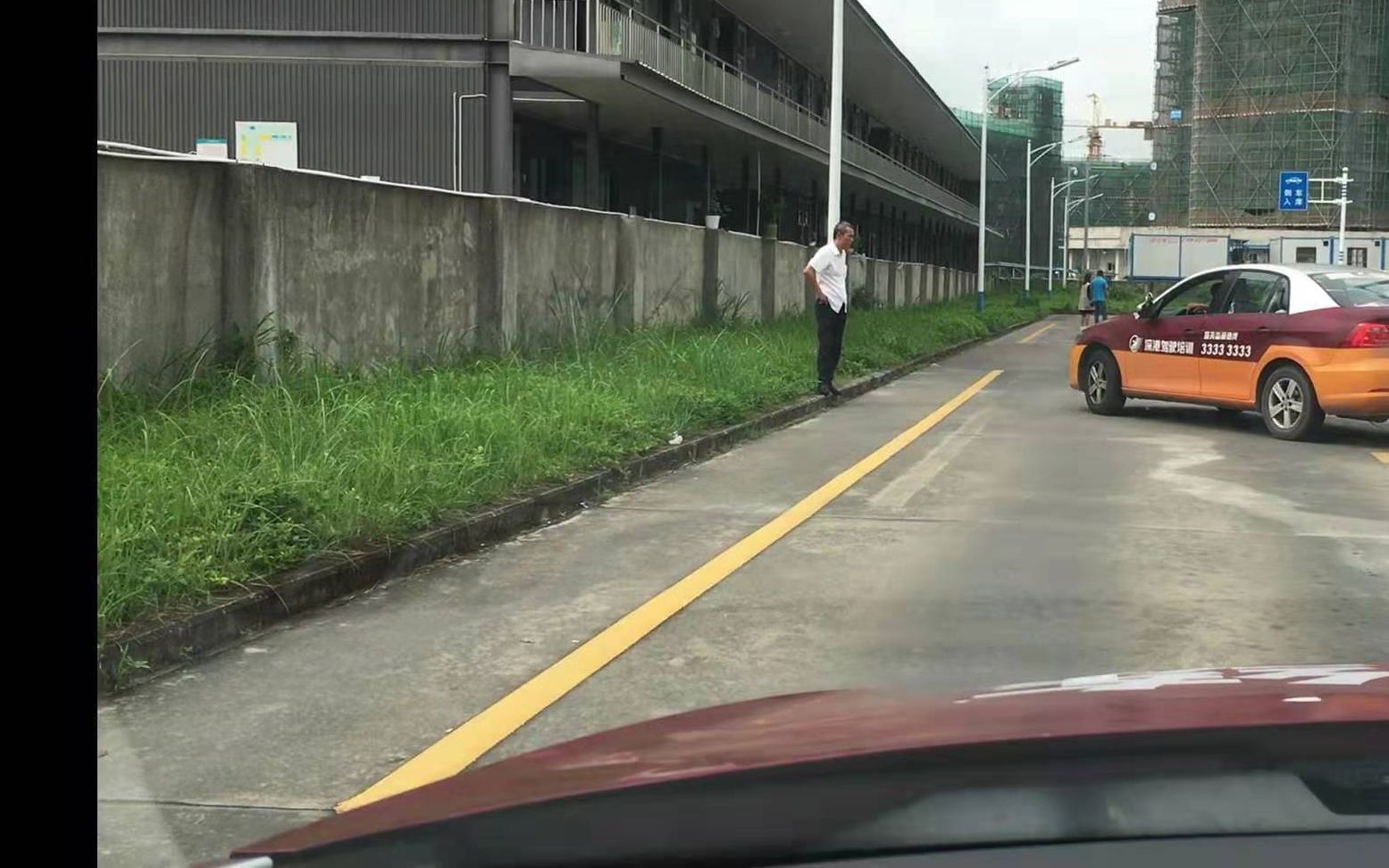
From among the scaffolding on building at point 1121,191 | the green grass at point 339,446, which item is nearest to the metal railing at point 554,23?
the green grass at point 339,446

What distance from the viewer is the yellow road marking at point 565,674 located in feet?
13.3

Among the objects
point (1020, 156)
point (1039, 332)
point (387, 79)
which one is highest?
point (1020, 156)

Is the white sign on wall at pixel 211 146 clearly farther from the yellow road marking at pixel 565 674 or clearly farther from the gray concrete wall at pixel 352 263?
the yellow road marking at pixel 565 674

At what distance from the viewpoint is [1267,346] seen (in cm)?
1268

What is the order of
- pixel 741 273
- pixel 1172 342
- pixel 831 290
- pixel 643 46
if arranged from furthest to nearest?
pixel 643 46
pixel 741 273
pixel 831 290
pixel 1172 342

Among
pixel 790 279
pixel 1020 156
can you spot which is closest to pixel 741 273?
pixel 790 279

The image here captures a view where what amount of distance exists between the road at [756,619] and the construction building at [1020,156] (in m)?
80.0

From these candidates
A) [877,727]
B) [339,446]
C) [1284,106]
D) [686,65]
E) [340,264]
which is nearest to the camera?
[877,727]

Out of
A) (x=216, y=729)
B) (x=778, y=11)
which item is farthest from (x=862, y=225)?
(x=216, y=729)

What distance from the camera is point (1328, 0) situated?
73125 millimetres

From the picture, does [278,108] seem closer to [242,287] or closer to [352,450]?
[242,287]

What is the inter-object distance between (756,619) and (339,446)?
323 centimetres

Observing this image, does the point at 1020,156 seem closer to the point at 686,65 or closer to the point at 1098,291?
the point at 1098,291

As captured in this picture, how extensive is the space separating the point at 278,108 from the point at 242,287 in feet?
51.1
